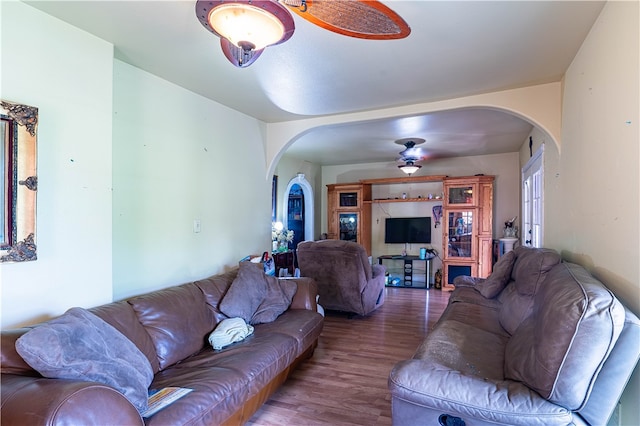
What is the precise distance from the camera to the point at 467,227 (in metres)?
5.92

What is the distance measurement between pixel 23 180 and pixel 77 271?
57 cm

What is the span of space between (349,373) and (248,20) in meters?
2.56

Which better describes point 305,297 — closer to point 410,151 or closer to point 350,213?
point 410,151

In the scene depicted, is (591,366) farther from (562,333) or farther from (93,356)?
(93,356)

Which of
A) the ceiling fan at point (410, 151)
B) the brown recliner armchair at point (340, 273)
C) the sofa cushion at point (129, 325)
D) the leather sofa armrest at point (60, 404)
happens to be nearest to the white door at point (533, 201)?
the ceiling fan at point (410, 151)

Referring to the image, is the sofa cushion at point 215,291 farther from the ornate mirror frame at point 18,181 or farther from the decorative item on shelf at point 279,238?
the decorative item on shelf at point 279,238

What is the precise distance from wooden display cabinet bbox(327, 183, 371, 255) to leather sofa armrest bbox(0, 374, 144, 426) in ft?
18.9

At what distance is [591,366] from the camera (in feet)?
3.79

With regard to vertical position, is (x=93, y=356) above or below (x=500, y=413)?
above

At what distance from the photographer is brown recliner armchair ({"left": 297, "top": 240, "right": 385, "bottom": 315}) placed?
3.95m

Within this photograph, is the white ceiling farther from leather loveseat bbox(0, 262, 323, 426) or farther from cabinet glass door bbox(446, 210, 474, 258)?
cabinet glass door bbox(446, 210, 474, 258)

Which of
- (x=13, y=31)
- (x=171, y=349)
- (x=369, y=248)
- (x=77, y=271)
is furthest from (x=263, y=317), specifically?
(x=369, y=248)

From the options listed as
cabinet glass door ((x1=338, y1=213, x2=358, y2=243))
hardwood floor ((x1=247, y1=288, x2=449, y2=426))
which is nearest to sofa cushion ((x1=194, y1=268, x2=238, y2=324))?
Answer: hardwood floor ((x1=247, y1=288, x2=449, y2=426))

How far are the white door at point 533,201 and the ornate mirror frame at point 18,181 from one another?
4.16 metres
